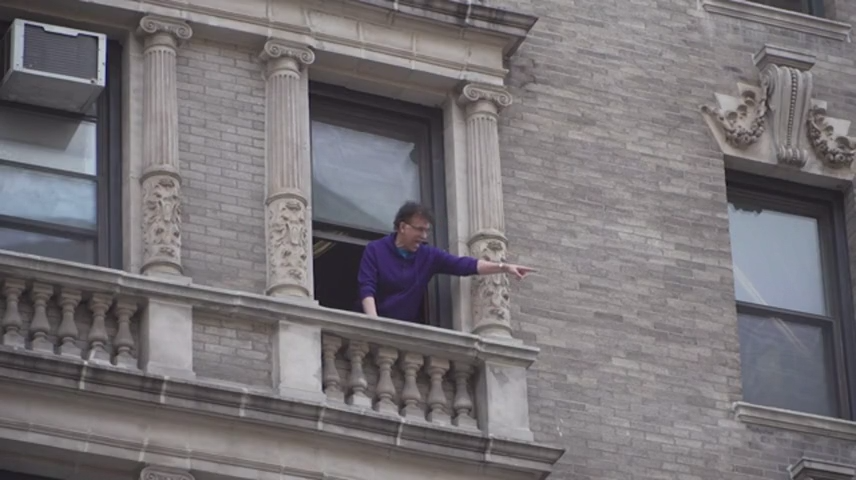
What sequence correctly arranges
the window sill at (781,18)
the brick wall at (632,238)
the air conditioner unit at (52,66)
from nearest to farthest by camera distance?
1. the air conditioner unit at (52,66)
2. the brick wall at (632,238)
3. the window sill at (781,18)

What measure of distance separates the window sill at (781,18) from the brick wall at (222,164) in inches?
169

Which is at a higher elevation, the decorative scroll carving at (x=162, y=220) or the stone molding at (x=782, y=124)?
the stone molding at (x=782, y=124)

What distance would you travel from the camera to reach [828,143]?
23141mm

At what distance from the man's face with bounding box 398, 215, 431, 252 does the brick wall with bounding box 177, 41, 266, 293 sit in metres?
1.03

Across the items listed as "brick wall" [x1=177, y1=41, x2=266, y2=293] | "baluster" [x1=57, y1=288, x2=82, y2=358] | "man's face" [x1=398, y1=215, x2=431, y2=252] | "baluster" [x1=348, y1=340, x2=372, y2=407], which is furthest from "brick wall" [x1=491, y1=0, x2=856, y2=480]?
"baluster" [x1=57, y1=288, x2=82, y2=358]

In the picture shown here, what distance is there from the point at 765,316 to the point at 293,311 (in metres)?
4.51

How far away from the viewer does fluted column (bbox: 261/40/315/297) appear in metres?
20.3

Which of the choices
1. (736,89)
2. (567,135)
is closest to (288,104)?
(567,135)

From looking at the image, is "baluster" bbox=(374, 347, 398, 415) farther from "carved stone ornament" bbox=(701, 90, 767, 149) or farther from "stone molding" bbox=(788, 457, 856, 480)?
"carved stone ornament" bbox=(701, 90, 767, 149)

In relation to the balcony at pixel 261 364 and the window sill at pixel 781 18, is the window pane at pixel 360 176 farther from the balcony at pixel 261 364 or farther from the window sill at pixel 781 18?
the window sill at pixel 781 18

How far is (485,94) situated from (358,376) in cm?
290

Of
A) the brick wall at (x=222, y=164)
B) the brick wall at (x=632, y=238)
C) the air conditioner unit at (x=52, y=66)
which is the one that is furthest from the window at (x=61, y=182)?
the brick wall at (x=632, y=238)

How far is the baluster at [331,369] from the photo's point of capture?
782 inches

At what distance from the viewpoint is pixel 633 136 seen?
885 inches
